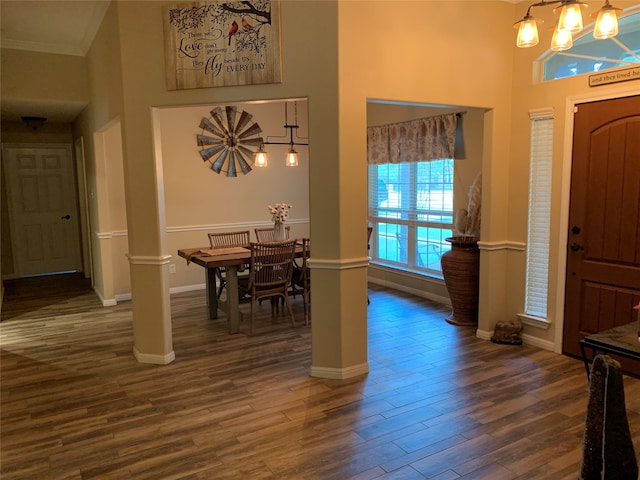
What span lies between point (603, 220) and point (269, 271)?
9.69 feet

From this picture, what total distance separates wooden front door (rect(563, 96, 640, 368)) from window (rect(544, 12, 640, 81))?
297mm

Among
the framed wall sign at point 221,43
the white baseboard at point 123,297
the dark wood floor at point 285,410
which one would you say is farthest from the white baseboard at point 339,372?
the white baseboard at point 123,297

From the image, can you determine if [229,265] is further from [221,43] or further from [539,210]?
[539,210]

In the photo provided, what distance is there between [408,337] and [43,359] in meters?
3.33

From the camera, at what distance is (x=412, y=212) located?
6.11 meters

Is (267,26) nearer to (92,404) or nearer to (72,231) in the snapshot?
(92,404)

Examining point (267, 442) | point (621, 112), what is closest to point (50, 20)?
point (267, 442)

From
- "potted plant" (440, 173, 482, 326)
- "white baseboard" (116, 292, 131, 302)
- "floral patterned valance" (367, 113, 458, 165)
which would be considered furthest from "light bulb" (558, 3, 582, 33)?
"white baseboard" (116, 292, 131, 302)

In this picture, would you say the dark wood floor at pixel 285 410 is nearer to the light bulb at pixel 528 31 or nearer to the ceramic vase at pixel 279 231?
the ceramic vase at pixel 279 231

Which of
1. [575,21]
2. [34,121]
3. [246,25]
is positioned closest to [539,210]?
[575,21]

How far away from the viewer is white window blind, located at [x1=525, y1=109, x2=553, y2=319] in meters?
3.93

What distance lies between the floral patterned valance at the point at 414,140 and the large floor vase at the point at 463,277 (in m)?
1.15

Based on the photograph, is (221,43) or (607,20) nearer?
(607,20)

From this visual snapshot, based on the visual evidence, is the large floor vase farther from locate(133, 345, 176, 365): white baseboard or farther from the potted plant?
locate(133, 345, 176, 365): white baseboard
